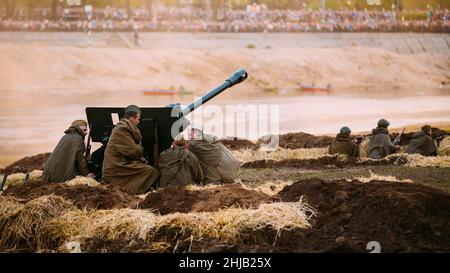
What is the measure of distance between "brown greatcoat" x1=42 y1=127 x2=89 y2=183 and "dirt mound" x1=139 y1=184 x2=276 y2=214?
2.08 meters

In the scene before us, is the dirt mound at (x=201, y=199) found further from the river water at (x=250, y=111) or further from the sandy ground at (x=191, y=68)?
the sandy ground at (x=191, y=68)

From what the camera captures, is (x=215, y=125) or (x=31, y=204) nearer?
(x=31, y=204)

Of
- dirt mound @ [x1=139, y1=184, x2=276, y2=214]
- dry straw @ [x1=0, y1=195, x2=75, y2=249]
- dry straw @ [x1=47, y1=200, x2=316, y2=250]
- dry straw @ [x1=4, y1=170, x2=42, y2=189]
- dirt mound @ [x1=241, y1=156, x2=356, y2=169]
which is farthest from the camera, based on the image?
dirt mound @ [x1=241, y1=156, x2=356, y2=169]

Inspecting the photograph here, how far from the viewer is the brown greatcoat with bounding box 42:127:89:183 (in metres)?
11.4

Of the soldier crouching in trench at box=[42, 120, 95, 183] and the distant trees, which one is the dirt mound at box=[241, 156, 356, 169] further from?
the distant trees

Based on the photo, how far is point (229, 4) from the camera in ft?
133

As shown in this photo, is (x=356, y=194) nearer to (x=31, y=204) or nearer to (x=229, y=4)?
(x=31, y=204)

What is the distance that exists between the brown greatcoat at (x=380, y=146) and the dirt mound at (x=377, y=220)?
5649 mm

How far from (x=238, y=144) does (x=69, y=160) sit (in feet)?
21.5

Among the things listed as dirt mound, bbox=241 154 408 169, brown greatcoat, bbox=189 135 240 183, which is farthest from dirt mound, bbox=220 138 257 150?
brown greatcoat, bbox=189 135 240 183

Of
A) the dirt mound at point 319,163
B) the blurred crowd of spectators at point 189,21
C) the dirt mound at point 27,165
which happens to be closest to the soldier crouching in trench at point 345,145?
the dirt mound at point 319,163

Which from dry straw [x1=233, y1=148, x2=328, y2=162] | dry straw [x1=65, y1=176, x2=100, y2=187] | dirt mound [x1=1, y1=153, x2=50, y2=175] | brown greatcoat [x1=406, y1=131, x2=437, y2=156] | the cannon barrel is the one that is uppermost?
the cannon barrel
